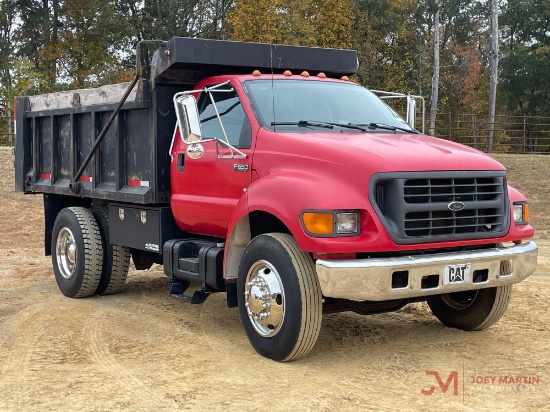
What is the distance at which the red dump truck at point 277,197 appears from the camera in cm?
589

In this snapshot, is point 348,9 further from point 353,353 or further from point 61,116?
point 353,353

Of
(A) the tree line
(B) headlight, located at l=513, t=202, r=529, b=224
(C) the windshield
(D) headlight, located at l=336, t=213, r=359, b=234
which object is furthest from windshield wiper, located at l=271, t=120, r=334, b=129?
(A) the tree line

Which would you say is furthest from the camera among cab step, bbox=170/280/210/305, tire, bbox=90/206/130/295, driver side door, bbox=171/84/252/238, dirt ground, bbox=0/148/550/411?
tire, bbox=90/206/130/295

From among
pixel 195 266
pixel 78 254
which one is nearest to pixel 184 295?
pixel 195 266

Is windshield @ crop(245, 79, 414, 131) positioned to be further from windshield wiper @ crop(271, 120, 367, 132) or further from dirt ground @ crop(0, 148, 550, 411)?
dirt ground @ crop(0, 148, 550, 411)

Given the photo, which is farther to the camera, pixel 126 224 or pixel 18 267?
pixel 18 267

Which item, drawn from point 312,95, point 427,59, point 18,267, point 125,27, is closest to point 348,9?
point 427,59

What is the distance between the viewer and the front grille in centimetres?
586

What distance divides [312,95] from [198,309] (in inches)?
102

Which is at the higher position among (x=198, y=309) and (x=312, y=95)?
(x=312, y=95)

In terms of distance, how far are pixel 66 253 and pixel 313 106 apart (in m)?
3.83

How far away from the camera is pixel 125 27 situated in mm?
42062

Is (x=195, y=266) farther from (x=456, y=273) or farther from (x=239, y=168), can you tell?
(x=456, y=273)

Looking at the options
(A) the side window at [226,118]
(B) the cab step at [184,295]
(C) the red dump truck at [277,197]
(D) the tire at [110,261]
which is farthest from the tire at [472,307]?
(D) the tire at [110,261]
